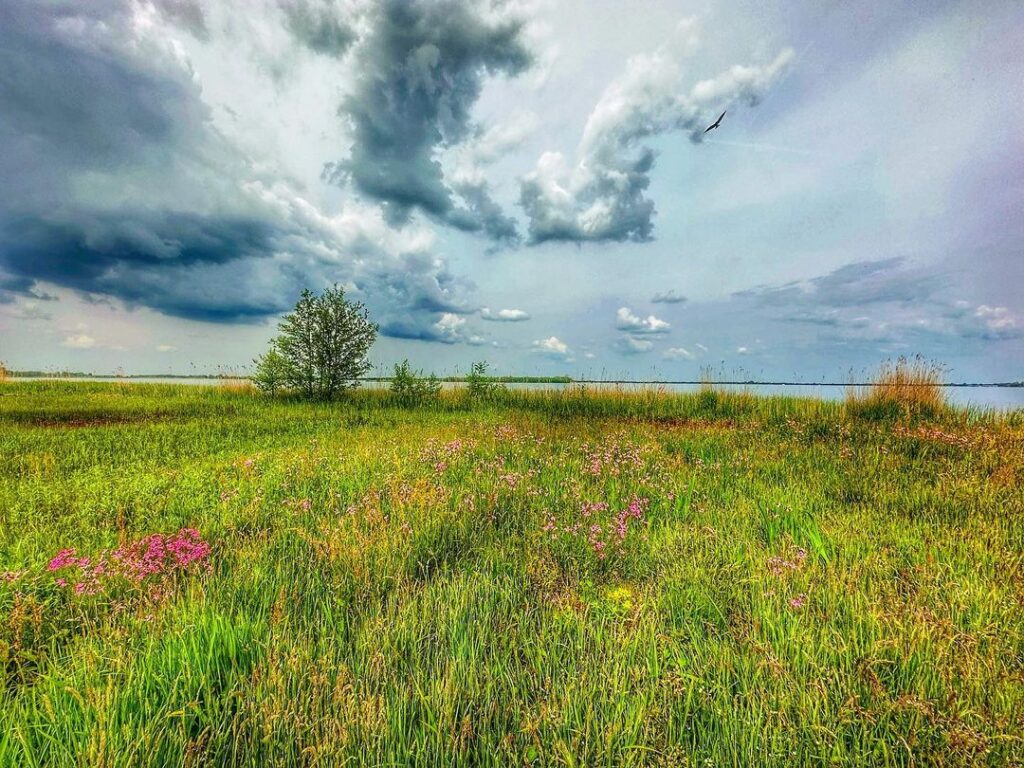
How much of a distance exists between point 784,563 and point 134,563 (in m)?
5.05

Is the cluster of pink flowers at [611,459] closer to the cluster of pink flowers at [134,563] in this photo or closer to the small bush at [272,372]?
the cluster of pink flowers at [134,563]

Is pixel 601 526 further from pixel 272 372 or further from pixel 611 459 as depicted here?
pixel 272 372

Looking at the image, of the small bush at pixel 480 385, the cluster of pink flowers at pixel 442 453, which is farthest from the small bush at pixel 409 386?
the cluster of pink flowers at pixel 442 453

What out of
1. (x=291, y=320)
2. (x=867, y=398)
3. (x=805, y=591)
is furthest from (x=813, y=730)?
(x=291, y=320)

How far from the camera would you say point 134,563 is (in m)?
3.09

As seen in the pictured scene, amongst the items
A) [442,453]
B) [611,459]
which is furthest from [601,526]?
[442,453]

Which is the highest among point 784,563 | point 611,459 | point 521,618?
point 611,459

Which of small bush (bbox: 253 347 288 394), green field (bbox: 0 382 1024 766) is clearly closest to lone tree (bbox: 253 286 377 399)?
small bush (bbox: 253 347 288 394)

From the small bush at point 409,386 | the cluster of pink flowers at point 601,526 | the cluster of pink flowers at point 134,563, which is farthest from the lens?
the small bush at point 409,386

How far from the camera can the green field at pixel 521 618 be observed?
1734mm

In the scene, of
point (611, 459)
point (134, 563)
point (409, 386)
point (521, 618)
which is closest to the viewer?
point (521, 618)

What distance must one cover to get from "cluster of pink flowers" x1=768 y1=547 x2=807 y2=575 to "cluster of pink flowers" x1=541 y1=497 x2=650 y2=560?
115 centimetres

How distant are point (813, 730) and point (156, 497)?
6569 millimetres

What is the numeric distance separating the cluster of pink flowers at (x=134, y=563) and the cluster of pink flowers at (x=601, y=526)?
2.96 metres
